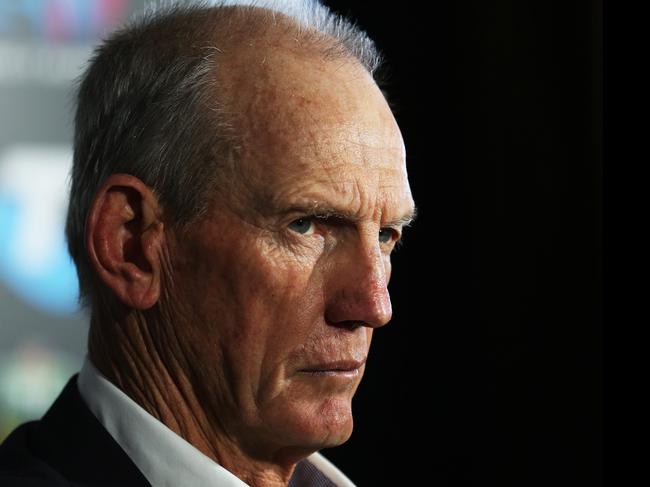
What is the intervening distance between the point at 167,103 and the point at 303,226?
245mm

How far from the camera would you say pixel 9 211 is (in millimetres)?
2461

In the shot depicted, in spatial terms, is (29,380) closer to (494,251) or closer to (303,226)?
(494,251)

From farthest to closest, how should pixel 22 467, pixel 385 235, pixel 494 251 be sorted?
1. pixel 494 251
2. pixel 385 235
3. pixel 22 467

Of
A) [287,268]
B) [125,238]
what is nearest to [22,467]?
[125,238]

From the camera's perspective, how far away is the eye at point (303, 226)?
1.37 metres

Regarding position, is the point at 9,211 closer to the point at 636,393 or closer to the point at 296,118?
the point at 296,118

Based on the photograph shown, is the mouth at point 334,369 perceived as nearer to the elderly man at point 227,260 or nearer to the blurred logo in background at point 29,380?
the elderly man at point 227,260

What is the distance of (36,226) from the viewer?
8.15 ft

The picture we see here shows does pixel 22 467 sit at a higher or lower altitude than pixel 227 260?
lower

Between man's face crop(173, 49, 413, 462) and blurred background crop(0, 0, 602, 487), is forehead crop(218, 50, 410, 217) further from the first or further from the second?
blurred background crop(0, 0, 602, 487)

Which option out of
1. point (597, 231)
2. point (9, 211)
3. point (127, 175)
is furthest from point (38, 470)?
point (597, 231)

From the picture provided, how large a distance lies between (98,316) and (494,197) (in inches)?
47.6

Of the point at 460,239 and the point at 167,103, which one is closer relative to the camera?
the point at 167,103

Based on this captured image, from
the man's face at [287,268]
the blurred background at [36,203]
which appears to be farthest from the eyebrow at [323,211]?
the blurred background at [36,203]
